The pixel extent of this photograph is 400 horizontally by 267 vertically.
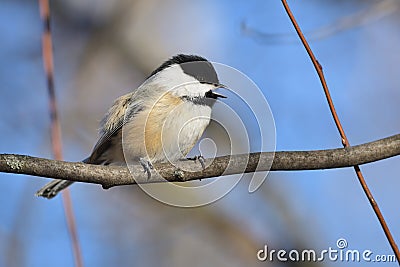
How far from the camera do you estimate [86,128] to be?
400 centimetres

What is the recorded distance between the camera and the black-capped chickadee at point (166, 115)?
2.32 metres

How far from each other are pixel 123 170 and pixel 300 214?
2.28m

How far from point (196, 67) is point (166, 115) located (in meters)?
0.23

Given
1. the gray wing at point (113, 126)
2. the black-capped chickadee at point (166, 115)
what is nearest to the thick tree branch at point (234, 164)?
the black-capped chickadee at point (166, 115)

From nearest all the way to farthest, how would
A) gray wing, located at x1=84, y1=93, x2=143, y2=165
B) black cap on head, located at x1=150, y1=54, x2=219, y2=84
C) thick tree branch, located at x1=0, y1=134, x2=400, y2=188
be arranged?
thick tree branch, located at x1=0, y1=134, x2=400, y2=188 < black cap on head, located at x1=150, y1=54, x2=219, y2=84 < gray wing, located at x1=84, y1=93, x2=143, y2=165

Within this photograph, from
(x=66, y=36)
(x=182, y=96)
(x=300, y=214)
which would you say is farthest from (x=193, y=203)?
(x=66, y=36)

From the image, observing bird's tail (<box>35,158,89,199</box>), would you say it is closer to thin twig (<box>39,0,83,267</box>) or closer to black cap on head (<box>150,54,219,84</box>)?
black cap on head (<box>150,54,219,84</box>)

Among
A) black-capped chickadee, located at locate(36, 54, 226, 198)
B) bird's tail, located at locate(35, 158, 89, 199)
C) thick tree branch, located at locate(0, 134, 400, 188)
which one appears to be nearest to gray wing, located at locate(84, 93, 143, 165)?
black-capped chickadee, located at locate(36, 54, 226, 198)

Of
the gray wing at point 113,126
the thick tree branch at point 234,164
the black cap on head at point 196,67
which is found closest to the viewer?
the thick tree branch at point 234,164

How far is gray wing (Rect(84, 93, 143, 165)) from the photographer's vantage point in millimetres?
2467

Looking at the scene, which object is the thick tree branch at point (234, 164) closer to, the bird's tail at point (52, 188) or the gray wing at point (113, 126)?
the gray wing at point (113, 126)

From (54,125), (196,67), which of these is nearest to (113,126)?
(196,67)

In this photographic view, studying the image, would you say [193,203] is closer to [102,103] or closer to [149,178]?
[102,103]

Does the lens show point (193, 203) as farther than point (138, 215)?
No
